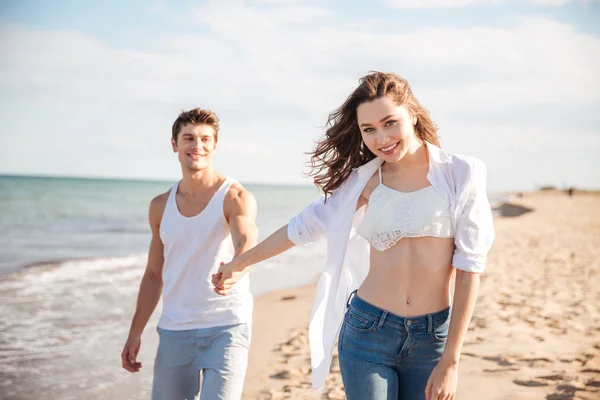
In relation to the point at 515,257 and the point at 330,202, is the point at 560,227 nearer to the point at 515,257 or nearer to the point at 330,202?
the point at 515,257

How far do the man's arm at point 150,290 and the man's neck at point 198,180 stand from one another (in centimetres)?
23

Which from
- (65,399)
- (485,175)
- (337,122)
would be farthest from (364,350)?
(65,399)

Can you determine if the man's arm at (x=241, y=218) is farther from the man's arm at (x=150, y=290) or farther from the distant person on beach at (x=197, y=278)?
the man's arm at (x=150, y=290)

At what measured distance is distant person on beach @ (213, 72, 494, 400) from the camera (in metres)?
2.64

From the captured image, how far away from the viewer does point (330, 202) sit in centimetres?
316

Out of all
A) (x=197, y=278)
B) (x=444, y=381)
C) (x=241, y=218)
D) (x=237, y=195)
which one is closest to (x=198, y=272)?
(x=197, y=278)

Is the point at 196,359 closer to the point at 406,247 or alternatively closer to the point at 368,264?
the point at 368,264

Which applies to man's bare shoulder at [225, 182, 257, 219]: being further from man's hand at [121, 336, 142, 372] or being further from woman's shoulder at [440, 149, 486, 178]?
woman's shoulder at [440, 149, 486, 178]

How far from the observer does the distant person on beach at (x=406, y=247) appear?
2.64 metres

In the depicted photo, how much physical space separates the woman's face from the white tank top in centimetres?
151

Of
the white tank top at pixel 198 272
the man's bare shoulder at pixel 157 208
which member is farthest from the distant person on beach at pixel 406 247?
the man's bare shoulder at pixel 157 208

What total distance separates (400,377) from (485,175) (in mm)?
1012

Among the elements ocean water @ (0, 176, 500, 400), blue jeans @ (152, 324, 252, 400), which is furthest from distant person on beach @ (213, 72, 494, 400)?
ocean water @ (0, 176, 500, 400)

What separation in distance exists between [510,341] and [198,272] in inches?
171
